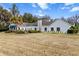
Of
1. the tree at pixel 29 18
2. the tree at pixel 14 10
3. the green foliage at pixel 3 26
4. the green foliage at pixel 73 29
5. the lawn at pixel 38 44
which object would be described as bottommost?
the lawn at pixel 38 44

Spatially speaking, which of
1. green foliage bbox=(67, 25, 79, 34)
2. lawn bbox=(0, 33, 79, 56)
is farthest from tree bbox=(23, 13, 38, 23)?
green foliage bbox=(67, 25, 79, 34)

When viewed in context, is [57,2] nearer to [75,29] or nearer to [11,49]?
[75,29]

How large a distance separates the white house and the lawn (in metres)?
0.07

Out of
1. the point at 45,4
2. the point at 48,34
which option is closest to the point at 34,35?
the point at 48,34

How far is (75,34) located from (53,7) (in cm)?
41

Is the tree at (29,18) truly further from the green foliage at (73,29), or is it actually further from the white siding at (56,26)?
the green foliage at (73,29)

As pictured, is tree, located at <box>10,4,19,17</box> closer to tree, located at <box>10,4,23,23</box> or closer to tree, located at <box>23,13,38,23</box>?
tree, located at <box>10,4,23,23</box>

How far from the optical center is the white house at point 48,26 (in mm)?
2994

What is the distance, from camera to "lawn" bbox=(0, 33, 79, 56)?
2953 millimetres

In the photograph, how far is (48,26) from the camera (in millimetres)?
3027

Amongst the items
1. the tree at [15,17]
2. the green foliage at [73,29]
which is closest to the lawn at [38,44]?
the green foliage at [73,29]

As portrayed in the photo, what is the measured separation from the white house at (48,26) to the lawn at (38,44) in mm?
71

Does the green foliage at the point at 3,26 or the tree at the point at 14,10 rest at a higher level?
the tree at the point at 14,10

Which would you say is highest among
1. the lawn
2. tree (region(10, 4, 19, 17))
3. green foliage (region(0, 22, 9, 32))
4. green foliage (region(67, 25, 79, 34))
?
tree (region(10, 4, 19, 17))
